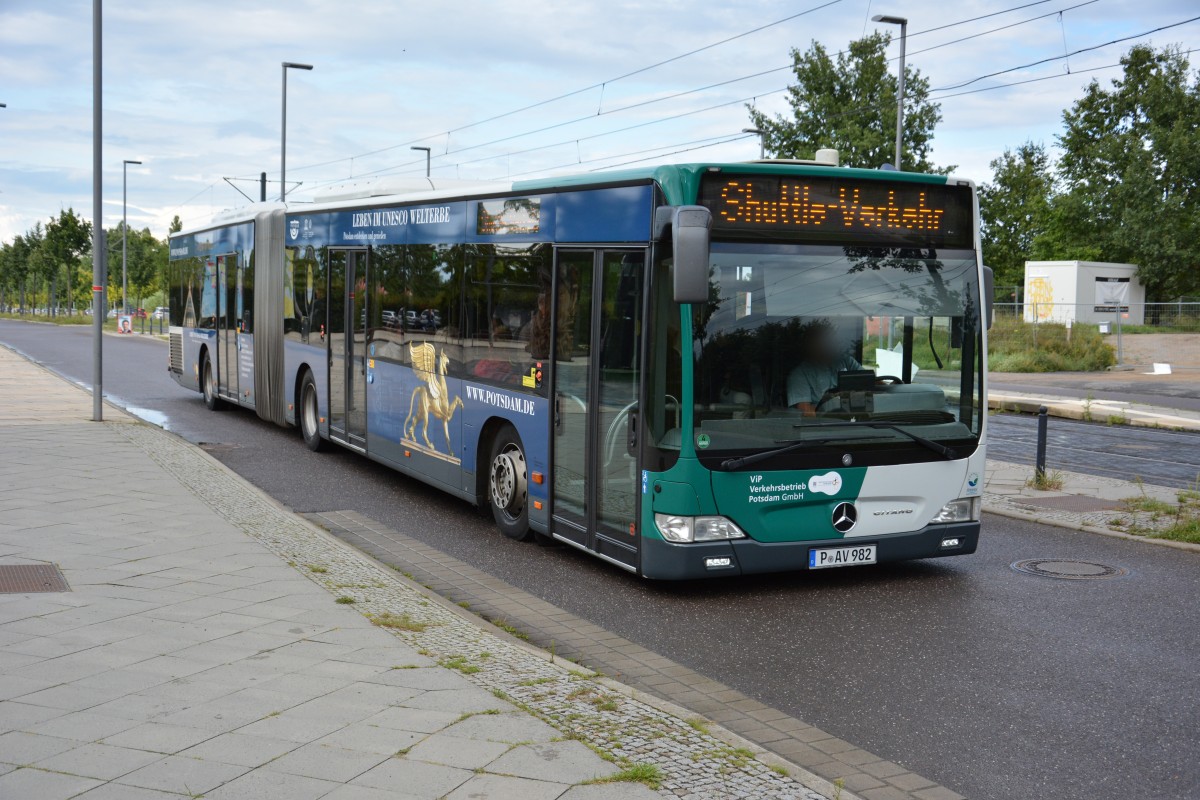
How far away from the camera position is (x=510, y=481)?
9641mm

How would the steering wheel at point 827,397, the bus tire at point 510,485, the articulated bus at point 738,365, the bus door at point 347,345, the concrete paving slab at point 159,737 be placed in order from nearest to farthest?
1. the concrete paving slab at point 159,737
2. the articulated bus at point 738,365
3. the steering wheel at point 827,397
4. the bus tire at point 510,485
5. the bus door at point 347,345

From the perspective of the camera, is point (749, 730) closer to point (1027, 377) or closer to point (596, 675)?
point (596, 675)

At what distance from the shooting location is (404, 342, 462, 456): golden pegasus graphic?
1077 centimetres

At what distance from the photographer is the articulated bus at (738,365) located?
24.7ft

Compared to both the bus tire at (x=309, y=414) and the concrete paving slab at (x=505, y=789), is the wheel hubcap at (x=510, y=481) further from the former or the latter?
the bus tire at (x=309, y=414)

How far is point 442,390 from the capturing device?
1085 centimetres

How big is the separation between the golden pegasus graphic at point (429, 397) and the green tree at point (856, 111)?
41066 mm

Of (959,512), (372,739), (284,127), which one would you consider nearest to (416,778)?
(372,739)

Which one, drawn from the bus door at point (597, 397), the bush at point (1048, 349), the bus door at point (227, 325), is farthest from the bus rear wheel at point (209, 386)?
the bush at point (1048, 349)

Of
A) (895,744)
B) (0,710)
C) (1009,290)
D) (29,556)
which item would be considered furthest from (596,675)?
(1009,290)

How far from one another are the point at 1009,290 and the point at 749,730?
5268cm

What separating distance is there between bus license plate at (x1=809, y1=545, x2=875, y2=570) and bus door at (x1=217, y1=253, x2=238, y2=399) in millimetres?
12508

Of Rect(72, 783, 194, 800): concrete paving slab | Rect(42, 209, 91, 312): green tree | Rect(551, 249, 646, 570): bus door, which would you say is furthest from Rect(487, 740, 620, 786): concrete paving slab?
Rect(42, 209, 91, 312): green tree

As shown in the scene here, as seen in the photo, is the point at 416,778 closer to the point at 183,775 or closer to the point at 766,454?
the point at 183,775
